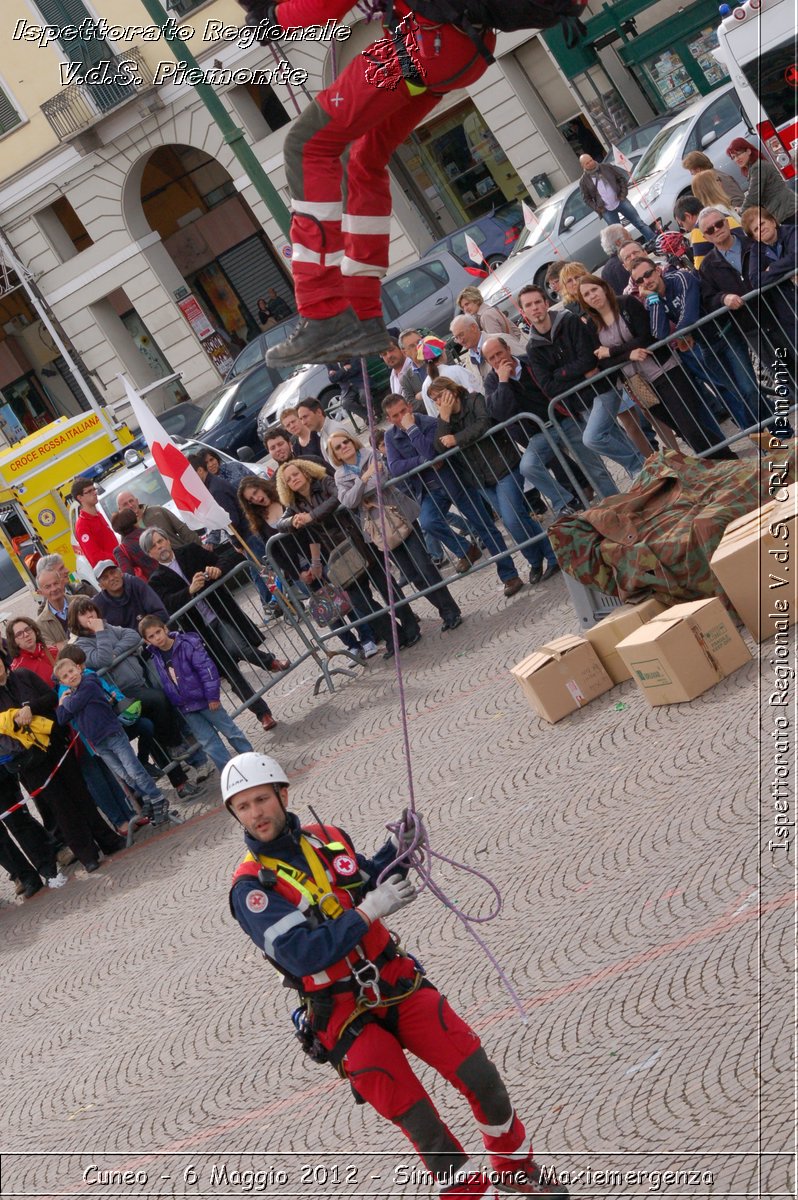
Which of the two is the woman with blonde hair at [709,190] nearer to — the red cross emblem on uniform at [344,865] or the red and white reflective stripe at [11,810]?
the red and white reflective stripe at [11,810]

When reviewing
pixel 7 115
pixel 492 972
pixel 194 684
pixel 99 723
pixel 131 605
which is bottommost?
pixel 492 972

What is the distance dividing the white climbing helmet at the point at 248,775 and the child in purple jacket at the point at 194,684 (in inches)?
258

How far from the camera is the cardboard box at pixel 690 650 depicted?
27.1 feet

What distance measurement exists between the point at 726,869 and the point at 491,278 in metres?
18.3

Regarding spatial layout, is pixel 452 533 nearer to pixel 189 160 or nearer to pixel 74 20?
pixel 74 20

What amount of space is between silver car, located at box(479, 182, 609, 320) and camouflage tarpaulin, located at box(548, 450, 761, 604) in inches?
535

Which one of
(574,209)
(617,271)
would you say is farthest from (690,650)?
(574,209)

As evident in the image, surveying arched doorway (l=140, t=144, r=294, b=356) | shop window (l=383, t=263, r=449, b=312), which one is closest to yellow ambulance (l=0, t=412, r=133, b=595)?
shop window (l=383, t=263, r=449, b=312)

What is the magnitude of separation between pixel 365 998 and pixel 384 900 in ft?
1.12

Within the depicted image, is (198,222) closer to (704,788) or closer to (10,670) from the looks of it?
(10,670)

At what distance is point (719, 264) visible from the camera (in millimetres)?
11047

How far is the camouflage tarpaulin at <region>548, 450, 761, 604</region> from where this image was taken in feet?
29.2

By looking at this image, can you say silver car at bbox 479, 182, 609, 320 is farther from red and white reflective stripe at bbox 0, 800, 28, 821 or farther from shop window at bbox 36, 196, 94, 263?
shop window at bbox 36, 196, 94, 263

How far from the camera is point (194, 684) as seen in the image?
1181 centimetres
